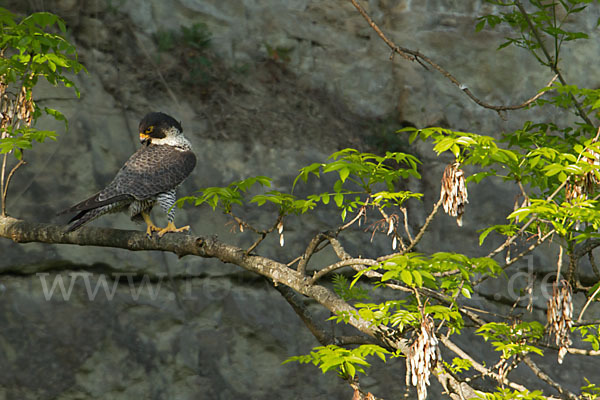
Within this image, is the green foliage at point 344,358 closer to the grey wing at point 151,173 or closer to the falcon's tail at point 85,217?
the falcon's tail at point 85,217

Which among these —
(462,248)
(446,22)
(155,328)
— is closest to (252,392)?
(155,328)

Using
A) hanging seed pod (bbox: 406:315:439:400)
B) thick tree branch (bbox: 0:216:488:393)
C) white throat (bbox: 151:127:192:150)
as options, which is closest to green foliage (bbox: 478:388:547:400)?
thick tree branch (bbox: 0:216:488:393)

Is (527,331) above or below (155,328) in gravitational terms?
above

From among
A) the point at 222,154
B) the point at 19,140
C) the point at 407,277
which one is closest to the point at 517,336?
the point at 407,277

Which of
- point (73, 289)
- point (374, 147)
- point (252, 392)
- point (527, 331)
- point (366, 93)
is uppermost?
point (366, 93)

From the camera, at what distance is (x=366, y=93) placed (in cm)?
755

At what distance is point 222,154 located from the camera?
6445 mm

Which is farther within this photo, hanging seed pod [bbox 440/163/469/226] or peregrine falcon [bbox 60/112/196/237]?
peregrine falcon [bbox 60/112/196/237]

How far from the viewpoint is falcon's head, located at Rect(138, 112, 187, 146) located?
4066 mm

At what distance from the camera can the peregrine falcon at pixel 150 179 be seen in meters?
3.52

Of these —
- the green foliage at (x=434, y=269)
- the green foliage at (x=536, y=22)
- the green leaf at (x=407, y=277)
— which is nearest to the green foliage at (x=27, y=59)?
the green foliage at (x=434, y=269)

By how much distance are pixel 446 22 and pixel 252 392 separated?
4887 millimetres

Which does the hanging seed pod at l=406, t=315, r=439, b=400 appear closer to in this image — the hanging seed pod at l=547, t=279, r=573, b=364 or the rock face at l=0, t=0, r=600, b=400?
the hanging seed pod at l=547, t=279, r=573, b=364

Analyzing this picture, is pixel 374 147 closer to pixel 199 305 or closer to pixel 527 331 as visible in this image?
pixel 199 305
